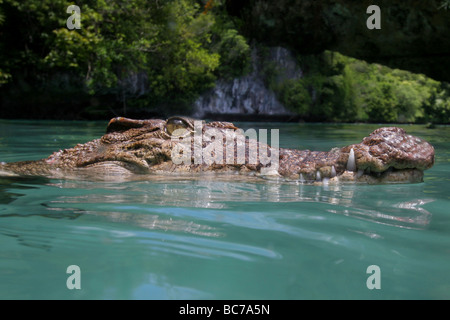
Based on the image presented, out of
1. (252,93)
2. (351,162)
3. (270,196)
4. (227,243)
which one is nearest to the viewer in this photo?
(227,243)

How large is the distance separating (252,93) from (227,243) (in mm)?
27632

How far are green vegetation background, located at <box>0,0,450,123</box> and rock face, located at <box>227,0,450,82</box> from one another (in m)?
1.88

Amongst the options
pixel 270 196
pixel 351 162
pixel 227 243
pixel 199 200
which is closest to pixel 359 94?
pixel 351 162

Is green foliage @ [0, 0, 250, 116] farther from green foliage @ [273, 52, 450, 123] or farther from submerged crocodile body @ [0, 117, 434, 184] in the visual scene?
submerged crocodile body @ [0, 117, 434, 184]

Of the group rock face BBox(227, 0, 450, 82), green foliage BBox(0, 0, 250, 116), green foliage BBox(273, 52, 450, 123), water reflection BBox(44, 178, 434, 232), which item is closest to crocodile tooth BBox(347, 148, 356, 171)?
water reflection BBox(44, 178, 434, 232)

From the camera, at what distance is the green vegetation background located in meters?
17.2

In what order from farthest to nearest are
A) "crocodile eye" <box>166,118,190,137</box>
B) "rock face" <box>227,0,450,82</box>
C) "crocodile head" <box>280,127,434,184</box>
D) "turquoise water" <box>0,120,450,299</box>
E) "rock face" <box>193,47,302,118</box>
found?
1. "rock face" <box>193,47,302,118</box>
2. "rock face" <box>227,0,450,82</box>
3. "crocodile eye" <box>166,118,190,137</box>
4. "crocodile head" <box>280,127,434,184</box>
5. "turquoise water" <box>0,120,450,299</box>

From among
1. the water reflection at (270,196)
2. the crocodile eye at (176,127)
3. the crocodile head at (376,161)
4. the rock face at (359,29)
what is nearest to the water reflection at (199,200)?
the water reflection at (270,196)

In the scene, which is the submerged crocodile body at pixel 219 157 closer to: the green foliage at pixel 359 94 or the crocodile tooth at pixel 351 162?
the crocodile tooth at pixel 351 162

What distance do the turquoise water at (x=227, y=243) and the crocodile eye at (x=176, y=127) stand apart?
97 cm

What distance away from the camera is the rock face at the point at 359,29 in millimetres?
18578

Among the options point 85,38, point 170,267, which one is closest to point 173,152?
point 170,267

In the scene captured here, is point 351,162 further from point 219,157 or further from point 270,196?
point 219,157

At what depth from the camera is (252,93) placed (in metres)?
29.1
